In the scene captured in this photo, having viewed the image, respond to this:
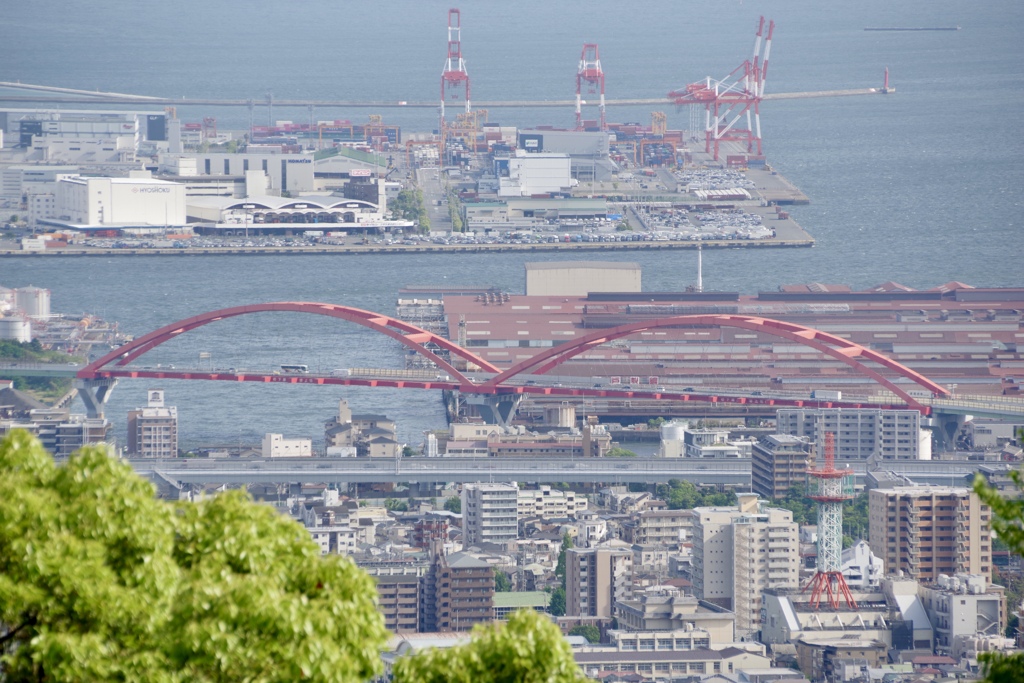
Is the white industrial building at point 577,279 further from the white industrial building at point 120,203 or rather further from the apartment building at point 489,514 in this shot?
the apartment building at point 489,514

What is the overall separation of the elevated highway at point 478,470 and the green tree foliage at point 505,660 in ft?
33.0

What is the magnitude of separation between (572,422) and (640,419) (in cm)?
53

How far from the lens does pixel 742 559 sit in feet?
34.1

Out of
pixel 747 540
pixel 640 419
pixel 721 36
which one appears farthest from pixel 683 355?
pixel 721 36

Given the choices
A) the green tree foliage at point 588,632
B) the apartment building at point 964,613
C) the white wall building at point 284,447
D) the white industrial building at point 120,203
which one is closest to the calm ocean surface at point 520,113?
the white wall building at point 284,447

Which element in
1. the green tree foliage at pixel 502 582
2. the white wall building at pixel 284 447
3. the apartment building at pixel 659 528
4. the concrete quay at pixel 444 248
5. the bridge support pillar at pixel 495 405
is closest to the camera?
the green tree foliage at pixel 502 582

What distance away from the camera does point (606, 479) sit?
13.1 meters

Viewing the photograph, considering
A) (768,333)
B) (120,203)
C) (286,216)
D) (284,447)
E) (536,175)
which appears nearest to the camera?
(284,447)

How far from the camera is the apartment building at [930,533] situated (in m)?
10.8

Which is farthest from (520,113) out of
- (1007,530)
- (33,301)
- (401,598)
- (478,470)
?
(1007,530)

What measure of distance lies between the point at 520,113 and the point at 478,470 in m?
22.9

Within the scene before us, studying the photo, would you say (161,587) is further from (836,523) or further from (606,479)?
(606,479)

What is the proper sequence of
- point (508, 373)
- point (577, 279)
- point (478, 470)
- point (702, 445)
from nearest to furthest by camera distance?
point (478, 470) → point (702, 445) → point (508, 373) → point (577, 279)

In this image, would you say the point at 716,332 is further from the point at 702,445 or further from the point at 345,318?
the point at 702,445
